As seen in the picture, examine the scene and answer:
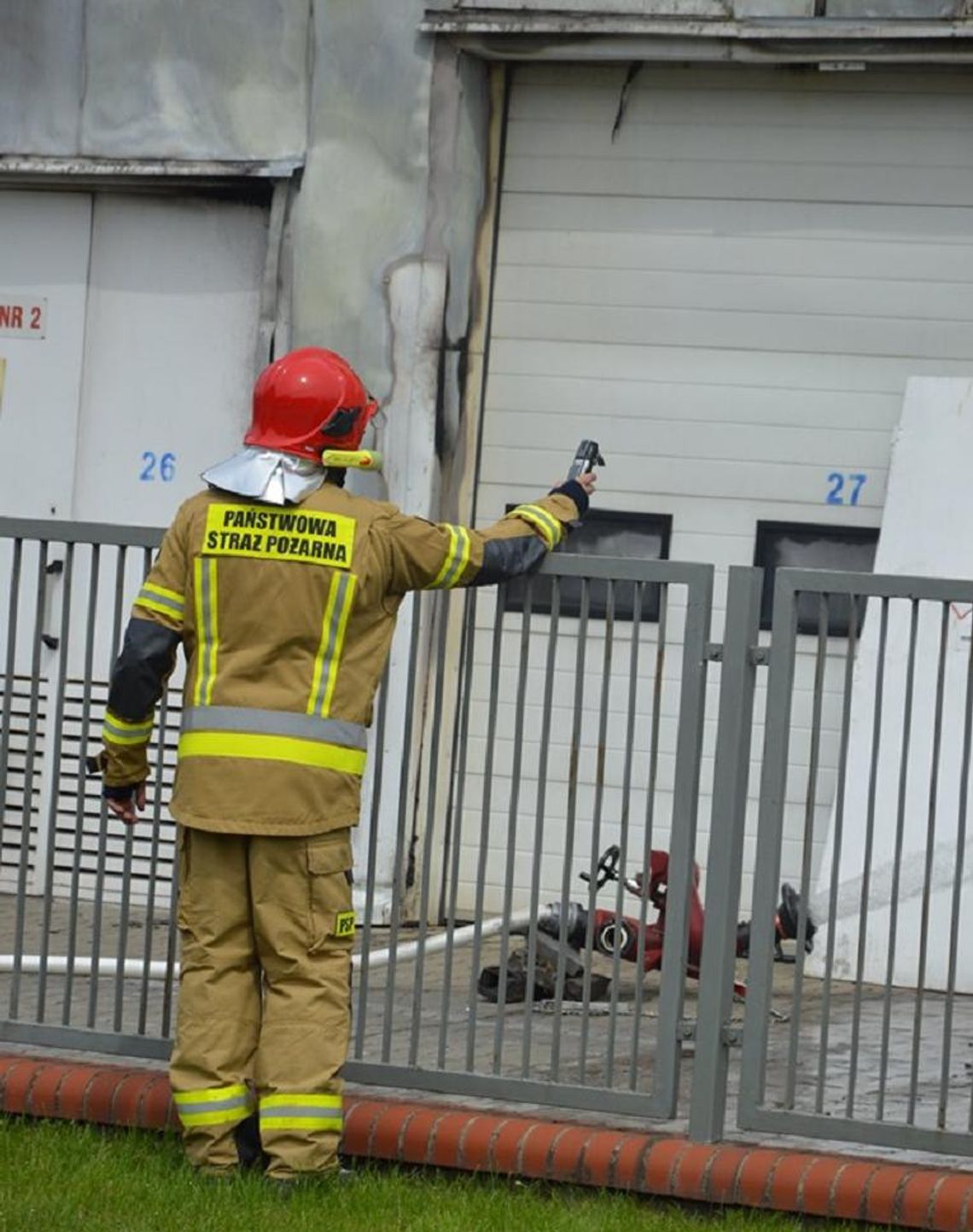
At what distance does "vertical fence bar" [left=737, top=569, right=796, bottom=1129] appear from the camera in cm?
629

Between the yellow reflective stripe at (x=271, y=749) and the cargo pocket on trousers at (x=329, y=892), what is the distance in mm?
181

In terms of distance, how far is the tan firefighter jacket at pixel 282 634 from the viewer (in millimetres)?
6266

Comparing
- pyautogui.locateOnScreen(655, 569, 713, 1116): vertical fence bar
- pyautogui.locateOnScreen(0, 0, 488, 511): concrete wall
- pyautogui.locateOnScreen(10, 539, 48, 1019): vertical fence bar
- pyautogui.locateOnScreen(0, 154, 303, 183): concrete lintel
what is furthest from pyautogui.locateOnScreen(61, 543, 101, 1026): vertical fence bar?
pyautogui.locateOnScreen(0, 154, 303, 183): concrete lintel

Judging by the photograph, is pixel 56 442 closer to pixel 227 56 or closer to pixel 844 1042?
pixel 227 56

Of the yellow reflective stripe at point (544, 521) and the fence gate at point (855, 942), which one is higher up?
the yellow reflective stripe at point (544, 521)

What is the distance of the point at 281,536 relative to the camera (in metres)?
6.30

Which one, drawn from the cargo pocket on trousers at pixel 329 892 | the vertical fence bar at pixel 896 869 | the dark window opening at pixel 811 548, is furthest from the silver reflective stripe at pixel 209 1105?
the dark window opening at pixel 811 548

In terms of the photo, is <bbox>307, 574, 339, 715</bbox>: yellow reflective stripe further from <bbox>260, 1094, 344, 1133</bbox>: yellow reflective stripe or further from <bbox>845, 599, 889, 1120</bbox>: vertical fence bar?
<bbox>845, 599, 889, 1120</bbox>: vertical fence bar

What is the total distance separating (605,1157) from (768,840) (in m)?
0.84

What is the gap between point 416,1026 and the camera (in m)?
6.64

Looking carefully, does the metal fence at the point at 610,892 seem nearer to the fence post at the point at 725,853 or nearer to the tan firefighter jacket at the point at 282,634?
the fence post at the point at 725,853

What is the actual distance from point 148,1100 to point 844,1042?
1.95m

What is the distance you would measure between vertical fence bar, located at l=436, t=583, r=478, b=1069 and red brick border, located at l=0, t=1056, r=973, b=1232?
0.25 m

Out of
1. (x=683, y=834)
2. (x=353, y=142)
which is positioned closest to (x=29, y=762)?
(x=683, y=834)
